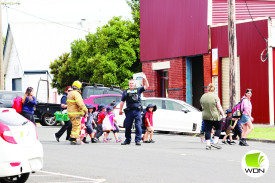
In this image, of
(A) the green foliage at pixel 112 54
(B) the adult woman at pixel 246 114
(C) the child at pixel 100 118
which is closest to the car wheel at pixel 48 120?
(C) the child at pixel 100 118

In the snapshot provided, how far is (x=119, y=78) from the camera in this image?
49781 mm

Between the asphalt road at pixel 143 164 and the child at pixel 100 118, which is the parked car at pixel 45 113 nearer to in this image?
the child at pixel 100 118

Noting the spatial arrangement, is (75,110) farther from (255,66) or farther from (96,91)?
(255,66)

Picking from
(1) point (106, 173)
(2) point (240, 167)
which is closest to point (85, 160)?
(1) point (106, 173)

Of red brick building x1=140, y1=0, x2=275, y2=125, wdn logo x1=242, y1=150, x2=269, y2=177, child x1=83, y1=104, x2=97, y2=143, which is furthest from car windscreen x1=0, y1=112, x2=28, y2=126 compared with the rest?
red brick building x1=140, y1=0, x2=275, y2=125

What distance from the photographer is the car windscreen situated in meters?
10.2

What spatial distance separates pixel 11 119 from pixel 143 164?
12.8 ft

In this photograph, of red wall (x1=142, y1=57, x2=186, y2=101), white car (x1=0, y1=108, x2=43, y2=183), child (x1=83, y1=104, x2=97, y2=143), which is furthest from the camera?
red wall (x1=142, y1=57, x2=186, y2=101)

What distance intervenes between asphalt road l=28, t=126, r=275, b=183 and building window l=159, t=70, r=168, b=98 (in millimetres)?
19373

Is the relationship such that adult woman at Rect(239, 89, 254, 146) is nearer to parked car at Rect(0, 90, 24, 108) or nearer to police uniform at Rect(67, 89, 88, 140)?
police uniform at Rect(67, 89, 88, 140)

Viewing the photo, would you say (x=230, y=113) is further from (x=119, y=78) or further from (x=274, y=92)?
(x=119, y=78)

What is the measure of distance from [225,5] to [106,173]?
24.2 m

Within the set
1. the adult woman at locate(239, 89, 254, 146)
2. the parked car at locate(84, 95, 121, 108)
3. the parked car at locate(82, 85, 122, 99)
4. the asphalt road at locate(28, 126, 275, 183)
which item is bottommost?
the asphalt road at locate(28, 126, 275, 183)

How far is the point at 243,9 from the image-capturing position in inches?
1403
